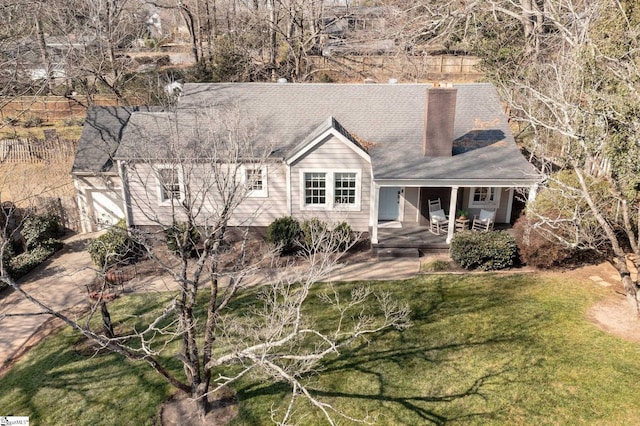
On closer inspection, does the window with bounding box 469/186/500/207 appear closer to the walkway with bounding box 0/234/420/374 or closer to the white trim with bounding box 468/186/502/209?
the white trim with bounding box 468/186/502/209

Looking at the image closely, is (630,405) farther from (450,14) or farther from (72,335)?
(450,14)

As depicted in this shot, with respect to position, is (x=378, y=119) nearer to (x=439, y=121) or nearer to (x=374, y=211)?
(x=439, y=121)

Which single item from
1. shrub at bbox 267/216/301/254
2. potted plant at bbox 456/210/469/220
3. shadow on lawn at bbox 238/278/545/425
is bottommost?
shadow on lawn at bbox 238/278/545/425

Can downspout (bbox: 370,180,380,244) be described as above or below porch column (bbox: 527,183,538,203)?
below

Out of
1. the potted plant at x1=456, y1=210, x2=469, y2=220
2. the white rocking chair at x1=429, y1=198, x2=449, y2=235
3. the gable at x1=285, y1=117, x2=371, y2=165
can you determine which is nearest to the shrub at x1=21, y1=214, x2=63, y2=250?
the gable at x1=285, y1=117, x2=371, y2=165

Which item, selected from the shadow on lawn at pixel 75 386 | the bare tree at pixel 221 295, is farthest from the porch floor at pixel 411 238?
the shadow on lawn at pixel 75 386

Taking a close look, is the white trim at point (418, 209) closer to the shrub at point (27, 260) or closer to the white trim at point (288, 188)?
the white trim at point (288, 188)
